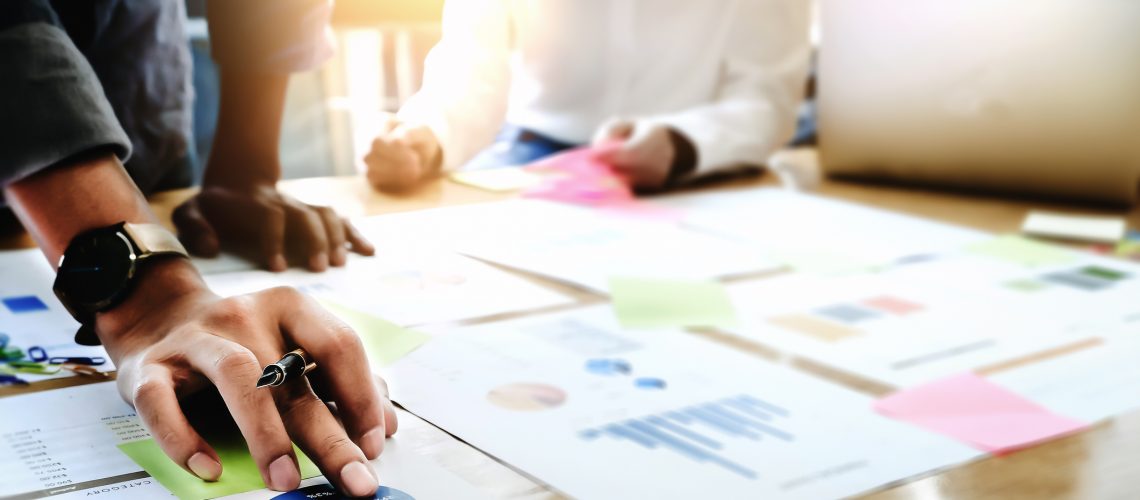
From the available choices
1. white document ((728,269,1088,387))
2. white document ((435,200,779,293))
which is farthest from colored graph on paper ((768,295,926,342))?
white document ((435,200,779,293))

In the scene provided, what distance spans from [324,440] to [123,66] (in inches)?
10.1

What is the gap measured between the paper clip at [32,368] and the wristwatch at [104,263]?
32 mm

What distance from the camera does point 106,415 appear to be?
1.47 ft

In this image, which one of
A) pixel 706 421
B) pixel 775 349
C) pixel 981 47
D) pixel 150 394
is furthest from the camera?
pixel 981 47

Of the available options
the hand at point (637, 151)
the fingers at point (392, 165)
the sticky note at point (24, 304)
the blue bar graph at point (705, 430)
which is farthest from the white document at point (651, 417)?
the hand at point (637, 151)

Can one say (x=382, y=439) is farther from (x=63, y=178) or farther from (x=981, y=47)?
(x=981, y=47)

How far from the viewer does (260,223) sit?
564mm

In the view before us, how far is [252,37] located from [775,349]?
1.19 ft

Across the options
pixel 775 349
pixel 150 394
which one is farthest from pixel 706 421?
pixel 150 394

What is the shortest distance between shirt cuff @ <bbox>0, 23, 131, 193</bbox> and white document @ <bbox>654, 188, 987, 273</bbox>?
56cm

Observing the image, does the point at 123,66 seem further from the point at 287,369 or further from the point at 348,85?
the point at 287,369

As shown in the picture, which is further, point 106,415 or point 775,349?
point 775,349

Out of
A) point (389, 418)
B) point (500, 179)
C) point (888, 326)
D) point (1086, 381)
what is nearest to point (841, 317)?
point (888, 326)

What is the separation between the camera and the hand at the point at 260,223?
1.82 feet
